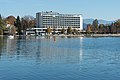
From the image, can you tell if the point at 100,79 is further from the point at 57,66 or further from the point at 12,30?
the point at 12,30

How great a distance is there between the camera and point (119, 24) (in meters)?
186

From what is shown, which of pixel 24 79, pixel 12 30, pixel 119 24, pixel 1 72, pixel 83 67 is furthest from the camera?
pixel 119 24

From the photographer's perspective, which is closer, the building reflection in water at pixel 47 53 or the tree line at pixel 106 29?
the building reflection in water at pixel 47 53

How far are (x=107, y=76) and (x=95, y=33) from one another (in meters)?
170

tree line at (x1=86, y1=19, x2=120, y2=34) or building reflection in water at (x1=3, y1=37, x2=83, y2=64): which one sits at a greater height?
tree line at (x1=86, y1=19, x2=120, y2=34)

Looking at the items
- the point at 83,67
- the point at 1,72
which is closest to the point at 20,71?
the point at 1,72

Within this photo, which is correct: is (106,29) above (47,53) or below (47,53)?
above

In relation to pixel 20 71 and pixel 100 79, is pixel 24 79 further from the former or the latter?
pixel 100 79

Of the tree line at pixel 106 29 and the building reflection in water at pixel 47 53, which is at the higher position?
the tree line at pixel 106 29

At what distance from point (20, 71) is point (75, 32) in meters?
165

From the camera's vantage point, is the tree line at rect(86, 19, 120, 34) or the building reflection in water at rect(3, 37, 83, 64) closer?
the building reflection in water at rect(3, 37, 83, 64)

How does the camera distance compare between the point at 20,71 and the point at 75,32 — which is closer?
the point at 20,71

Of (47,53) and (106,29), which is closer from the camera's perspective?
(47,53)

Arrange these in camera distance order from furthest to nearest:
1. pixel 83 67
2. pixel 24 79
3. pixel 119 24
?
pixel 119 24, pixel 83 67, pixel 24 79
